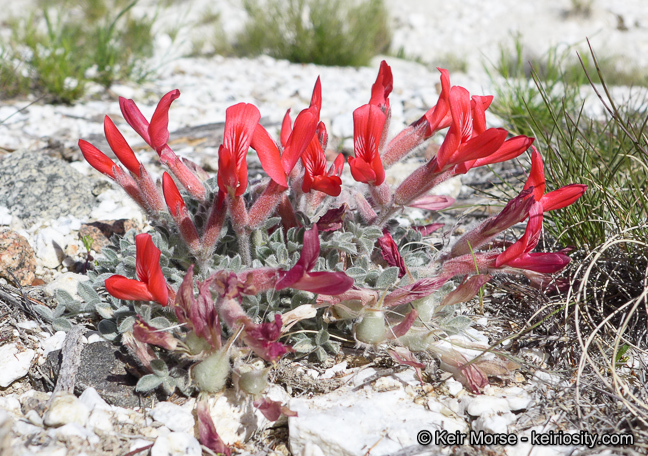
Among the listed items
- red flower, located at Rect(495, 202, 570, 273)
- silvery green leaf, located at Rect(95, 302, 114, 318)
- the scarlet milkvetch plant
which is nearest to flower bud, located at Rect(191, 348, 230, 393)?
the scarlet milkvetch plant

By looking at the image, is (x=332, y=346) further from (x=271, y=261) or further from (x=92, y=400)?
(x=92, y=400)

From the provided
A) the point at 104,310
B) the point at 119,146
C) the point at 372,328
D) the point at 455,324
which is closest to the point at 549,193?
the point at 455,324

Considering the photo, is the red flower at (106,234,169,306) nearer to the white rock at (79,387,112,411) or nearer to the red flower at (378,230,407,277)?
the white rock at (79,387,112,411)

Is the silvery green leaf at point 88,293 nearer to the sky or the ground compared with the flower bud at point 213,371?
nearer to the sky

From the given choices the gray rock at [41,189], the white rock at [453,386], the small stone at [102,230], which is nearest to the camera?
the white rock at [453,386]

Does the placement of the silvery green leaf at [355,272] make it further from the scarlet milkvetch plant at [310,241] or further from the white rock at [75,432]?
the white rock at [75,432]

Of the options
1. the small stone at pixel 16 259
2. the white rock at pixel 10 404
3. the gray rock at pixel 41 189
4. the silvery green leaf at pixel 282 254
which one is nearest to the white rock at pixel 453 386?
the silvery green leaf at pixel 282 254
